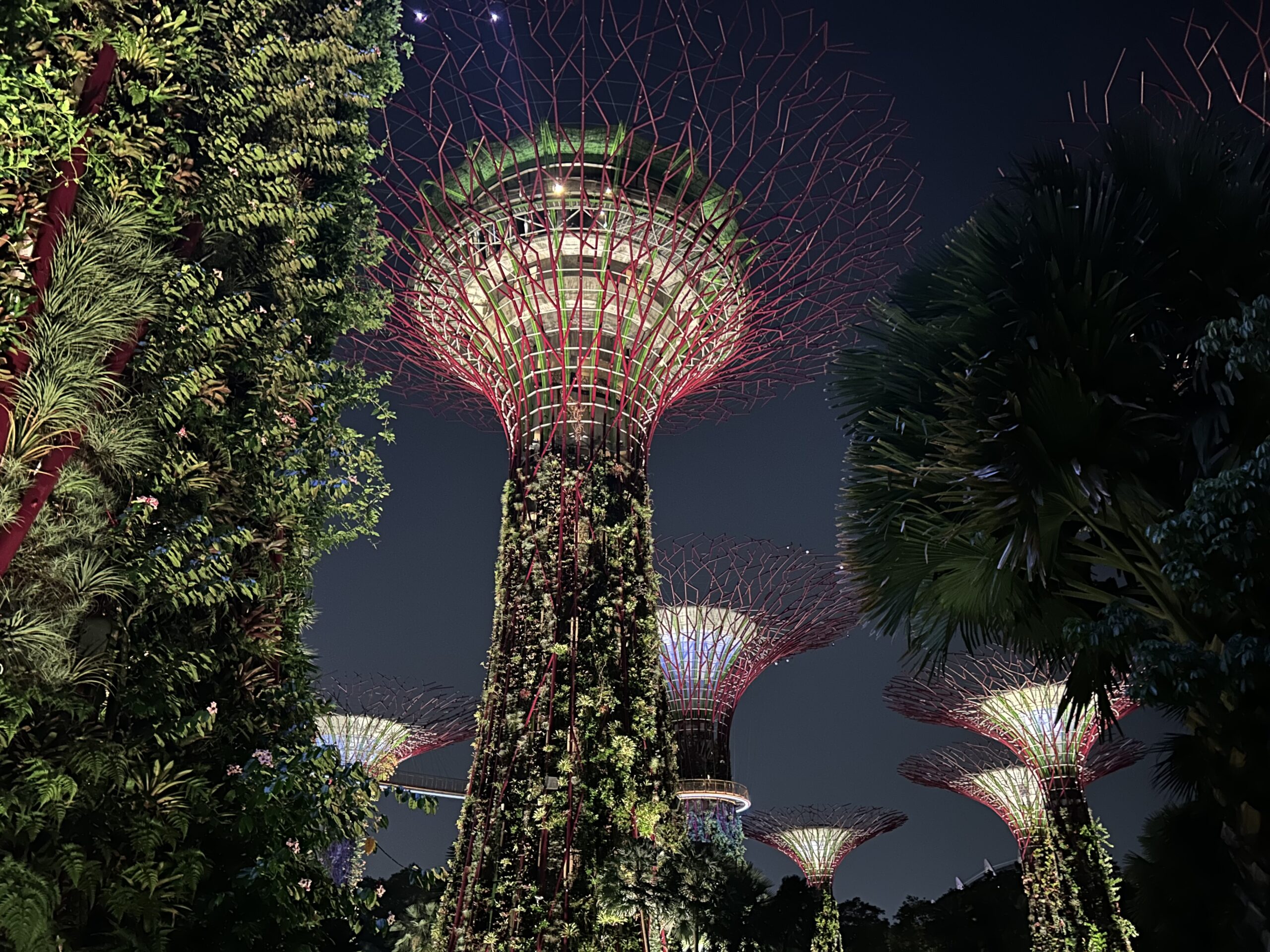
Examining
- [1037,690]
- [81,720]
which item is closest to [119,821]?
[81,720]

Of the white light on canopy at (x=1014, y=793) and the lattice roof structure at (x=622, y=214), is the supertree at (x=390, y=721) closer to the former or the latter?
the white light on canopy at (x=1014, y=793)

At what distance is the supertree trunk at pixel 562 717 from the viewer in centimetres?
998

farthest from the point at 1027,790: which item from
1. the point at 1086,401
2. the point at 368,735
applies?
the point at 1086,401

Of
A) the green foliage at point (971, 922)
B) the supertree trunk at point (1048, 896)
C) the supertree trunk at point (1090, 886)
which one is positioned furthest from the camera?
the green foliage at point (971, 922)

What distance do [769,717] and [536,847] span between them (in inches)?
2995

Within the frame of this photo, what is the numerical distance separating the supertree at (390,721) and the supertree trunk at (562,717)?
56.5 ft

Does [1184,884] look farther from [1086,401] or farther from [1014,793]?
[1014,793]

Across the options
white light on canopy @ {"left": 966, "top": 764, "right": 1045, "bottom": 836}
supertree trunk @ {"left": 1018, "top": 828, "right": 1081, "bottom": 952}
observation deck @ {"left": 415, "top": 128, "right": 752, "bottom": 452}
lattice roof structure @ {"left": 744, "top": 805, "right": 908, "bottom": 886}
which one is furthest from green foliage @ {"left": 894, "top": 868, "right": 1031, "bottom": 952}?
observation deck @ {"left": 415, "top": 128, "right": 752, "bottom": 452}

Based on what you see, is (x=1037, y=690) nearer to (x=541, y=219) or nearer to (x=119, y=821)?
(x=541, y=219)

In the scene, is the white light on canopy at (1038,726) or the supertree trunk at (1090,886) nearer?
the supertree trunk at (1090,886)

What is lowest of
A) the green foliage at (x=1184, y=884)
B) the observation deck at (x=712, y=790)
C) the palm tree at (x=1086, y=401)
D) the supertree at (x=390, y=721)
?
the green foliage at (x=1184, y=884)

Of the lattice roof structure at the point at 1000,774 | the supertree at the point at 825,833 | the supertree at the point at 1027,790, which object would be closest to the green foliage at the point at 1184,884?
the supertree at the point at 1027,790

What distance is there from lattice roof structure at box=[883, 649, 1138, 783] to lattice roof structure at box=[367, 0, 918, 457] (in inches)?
580

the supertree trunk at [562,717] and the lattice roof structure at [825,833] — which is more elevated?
the lattice roof structure at [825,833]
